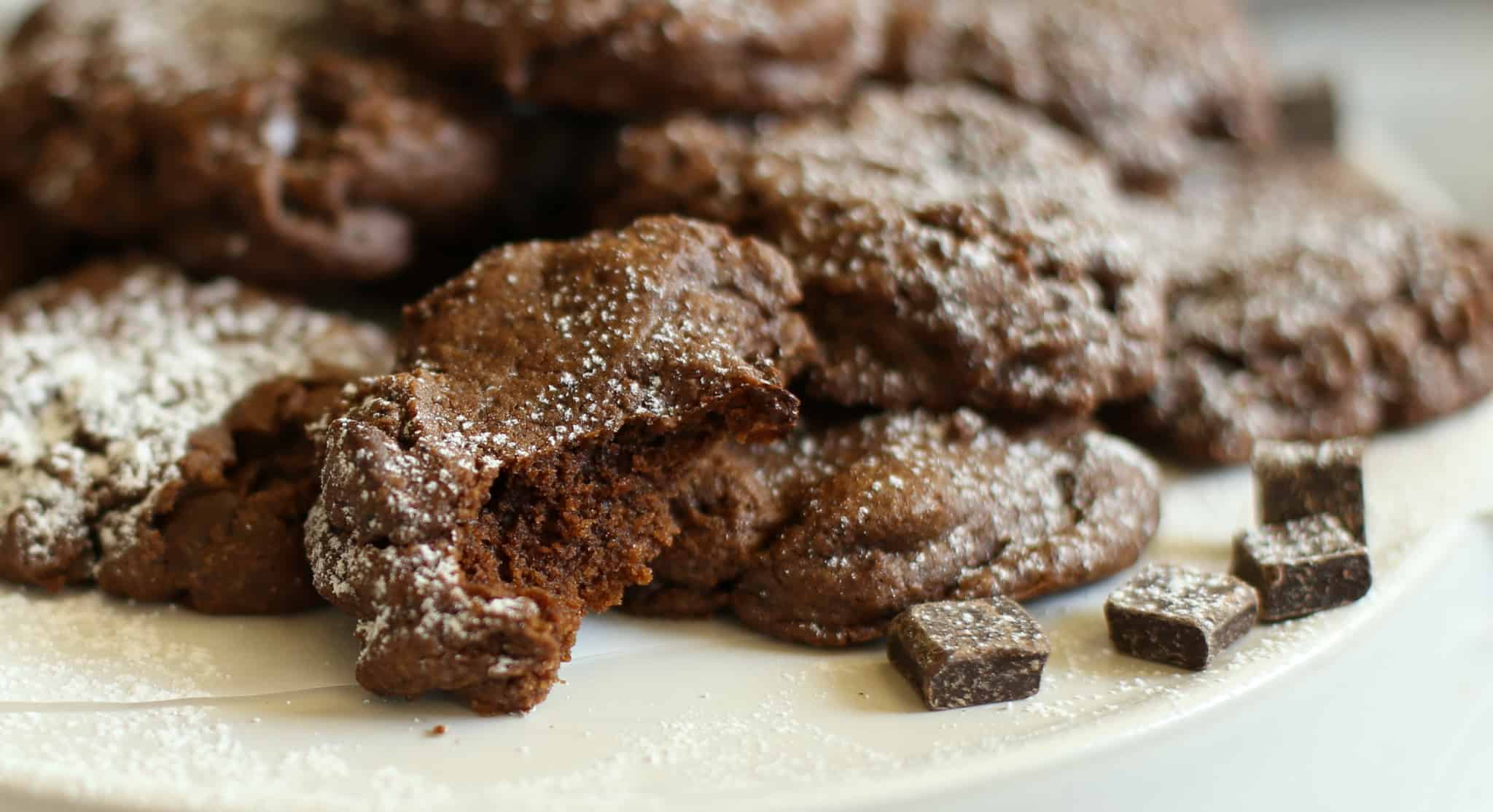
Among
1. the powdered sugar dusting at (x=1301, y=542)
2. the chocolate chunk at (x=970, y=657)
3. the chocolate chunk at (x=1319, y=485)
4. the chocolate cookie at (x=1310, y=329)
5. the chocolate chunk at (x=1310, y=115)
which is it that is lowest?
the chocolate chunk at (x=970, y=657)

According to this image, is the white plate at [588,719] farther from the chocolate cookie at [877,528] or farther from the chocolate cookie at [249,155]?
the chocolate cookie at [249,155]

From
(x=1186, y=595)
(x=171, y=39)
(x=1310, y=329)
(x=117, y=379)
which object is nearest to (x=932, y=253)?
(x=1186, y=595)

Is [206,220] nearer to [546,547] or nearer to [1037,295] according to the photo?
[546,547]

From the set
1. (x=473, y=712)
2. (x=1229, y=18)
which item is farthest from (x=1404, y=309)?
(x=473, y=712)

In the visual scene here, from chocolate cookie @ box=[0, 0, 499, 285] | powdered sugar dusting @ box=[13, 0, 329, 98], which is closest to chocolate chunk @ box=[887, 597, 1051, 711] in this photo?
chocolate cookie @ box=[0, 0, 499, 285]

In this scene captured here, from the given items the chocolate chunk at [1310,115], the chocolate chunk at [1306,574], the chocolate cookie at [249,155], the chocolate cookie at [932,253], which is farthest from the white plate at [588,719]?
the chocolate chunk at [1310,115]

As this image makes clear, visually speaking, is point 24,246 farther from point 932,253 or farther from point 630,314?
point 932,253

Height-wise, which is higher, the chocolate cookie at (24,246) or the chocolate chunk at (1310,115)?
the chocolate chunk at (1310,115)
